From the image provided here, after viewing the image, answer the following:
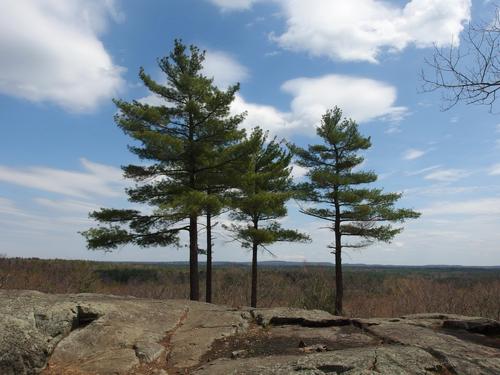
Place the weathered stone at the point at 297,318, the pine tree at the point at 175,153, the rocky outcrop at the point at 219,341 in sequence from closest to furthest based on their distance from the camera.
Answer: the rocky outcrop at the point at 219,341 < the weathered stone at the point at 297,318 < the pine tree at the point at 175,153

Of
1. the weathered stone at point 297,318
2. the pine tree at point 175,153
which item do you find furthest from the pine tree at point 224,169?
the weathered stone at point 297,318

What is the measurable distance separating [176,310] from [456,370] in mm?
5668

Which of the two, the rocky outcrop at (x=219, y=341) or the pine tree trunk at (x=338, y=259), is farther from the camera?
the pine tree trunk at (x=338, y=259)

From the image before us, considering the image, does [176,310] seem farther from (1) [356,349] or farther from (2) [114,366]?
(1) [356,349]

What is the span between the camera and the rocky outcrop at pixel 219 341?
653 cm

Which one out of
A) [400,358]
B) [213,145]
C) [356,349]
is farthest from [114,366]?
[213,145]

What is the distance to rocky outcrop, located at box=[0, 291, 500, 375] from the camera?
6.53m

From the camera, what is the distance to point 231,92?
1681cm

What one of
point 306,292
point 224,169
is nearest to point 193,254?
point 224,169

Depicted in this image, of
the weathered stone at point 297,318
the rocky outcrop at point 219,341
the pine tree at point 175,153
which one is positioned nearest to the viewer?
the rocky outcrop at point 219,341

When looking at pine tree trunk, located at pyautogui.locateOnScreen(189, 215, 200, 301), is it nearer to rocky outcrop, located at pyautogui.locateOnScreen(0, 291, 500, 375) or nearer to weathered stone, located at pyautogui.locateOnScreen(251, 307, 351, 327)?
rocky outcrop, located at pyautogui.locateOnScreen(0, 291, 500, 375)

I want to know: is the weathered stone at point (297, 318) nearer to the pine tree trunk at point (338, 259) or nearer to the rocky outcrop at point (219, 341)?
A: the rocky outcrop at point (219, 341)

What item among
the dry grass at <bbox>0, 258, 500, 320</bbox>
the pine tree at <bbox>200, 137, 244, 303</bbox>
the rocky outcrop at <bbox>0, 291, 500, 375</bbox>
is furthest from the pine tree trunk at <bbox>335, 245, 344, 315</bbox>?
the rocky outcrop at <bbox>0, 291, 500, 375</bbox>

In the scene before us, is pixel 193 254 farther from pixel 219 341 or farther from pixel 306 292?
pixel 219 341
